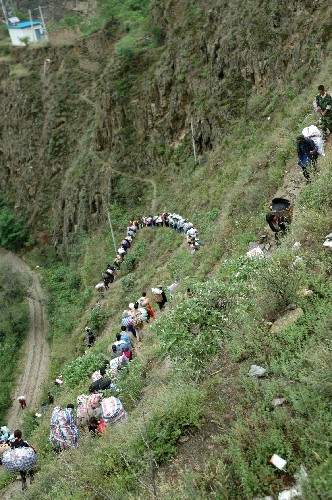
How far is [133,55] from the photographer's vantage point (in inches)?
1284

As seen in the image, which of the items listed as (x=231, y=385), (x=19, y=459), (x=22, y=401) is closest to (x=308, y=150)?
(x=231, y=385)

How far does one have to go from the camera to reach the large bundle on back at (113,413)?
7531mm

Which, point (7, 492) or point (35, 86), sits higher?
point (35, 86)

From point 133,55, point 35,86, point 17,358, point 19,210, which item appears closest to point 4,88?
point 35,86

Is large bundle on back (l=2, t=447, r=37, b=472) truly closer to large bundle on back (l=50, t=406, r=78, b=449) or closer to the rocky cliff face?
large bundle on back (l=50, t=406, r=78, b=449)

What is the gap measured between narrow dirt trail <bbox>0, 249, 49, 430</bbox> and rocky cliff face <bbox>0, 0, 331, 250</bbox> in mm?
6035

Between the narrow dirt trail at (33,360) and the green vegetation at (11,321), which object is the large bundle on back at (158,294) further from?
the green vegetation at (11,321)

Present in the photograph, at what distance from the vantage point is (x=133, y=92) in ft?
105

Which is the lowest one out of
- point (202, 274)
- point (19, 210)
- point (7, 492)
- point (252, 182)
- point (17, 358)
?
point (17, 358)

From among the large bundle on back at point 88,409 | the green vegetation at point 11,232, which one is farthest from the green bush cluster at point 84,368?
the green vegetation at point 11,232

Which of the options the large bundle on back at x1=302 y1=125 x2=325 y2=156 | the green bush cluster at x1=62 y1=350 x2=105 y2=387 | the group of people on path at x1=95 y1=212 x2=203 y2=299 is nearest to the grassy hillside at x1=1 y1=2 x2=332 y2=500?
the green bush cluster at x1=62 y1=350 x2=105 y2=387

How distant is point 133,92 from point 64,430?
2700 cm

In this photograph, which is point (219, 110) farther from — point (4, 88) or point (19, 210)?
point (4, 88)

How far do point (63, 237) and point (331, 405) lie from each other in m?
30.8
